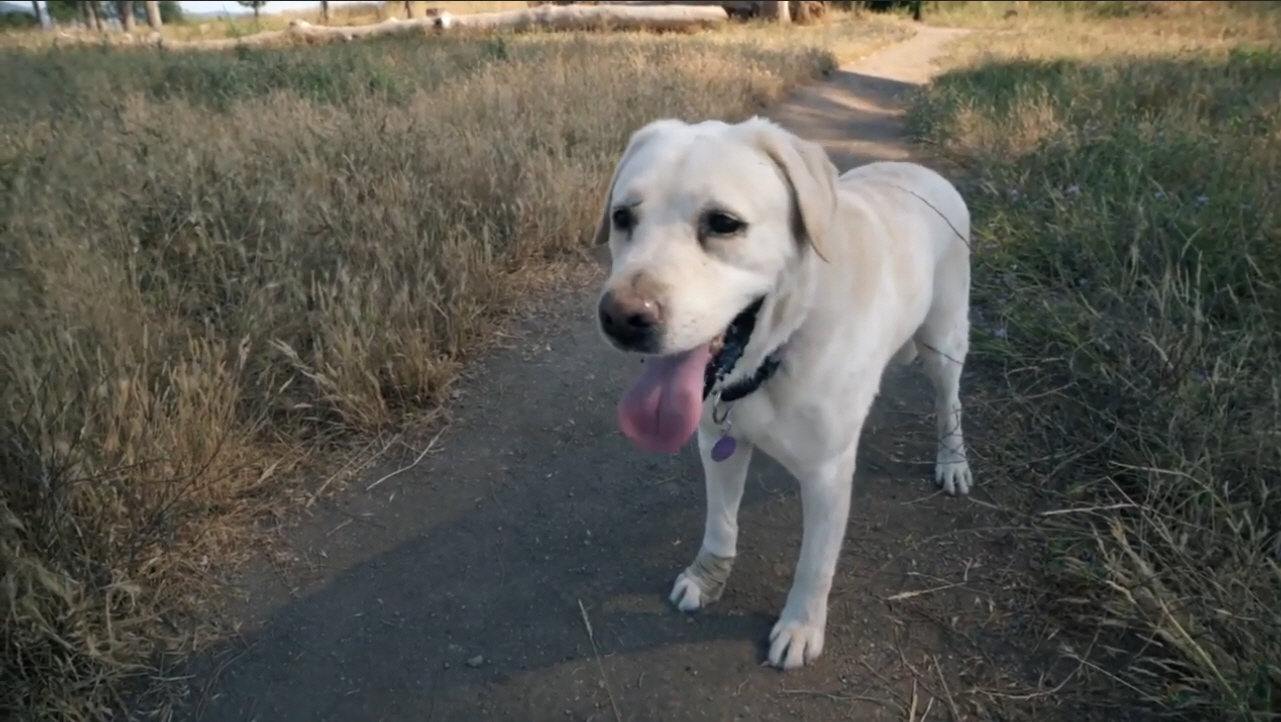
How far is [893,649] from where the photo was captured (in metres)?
2.23

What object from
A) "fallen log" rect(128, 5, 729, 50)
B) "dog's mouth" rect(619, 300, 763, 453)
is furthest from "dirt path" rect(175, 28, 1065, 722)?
"fallen log" rect(128, 5, 729, 50)

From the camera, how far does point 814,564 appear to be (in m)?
2.19

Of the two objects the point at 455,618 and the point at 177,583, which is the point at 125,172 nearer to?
the point at 177,583

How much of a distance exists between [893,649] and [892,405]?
1.37 metres

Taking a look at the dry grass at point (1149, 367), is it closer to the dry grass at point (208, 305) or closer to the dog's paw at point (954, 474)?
the dog's paw at point (954, 474)

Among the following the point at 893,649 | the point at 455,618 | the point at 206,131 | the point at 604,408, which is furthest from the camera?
the point at 206,131

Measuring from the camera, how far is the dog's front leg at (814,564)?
213 cm

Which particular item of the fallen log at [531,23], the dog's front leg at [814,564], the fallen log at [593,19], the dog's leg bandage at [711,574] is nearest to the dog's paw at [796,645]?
the dog's front leg at [814,564]

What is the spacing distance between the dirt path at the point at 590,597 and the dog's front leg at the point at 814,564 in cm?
6

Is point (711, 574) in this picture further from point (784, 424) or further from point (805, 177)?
point (805, 177)

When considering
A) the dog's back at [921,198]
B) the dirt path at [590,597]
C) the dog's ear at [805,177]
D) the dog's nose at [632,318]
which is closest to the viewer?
the dog's nose at [632,318]

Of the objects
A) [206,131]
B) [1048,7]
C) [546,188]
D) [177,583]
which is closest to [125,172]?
[206,131]

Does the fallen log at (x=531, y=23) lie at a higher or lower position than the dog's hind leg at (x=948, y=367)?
higher

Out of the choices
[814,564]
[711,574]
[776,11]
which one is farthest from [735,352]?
[776,11]
